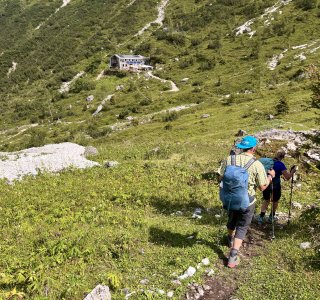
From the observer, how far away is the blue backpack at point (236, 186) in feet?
29.2

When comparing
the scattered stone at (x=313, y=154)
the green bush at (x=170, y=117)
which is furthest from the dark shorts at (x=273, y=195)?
the green bush at (x=170, y=117)

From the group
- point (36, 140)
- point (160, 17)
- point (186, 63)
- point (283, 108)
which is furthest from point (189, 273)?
point (160, 17)

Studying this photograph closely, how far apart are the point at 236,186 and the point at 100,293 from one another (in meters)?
4.00

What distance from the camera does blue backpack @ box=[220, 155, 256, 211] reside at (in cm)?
889

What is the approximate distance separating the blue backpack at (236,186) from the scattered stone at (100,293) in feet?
11.7

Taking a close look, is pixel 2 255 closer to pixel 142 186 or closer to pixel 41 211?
pixel 41 211

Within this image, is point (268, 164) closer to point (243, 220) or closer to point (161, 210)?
point (243, 220)

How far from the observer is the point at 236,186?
29.4 ft

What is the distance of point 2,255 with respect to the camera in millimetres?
10242

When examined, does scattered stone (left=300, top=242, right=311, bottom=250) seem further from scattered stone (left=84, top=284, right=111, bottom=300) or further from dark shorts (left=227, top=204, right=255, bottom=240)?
scattered stone (left=84, top=284, right=111, bottom=300)

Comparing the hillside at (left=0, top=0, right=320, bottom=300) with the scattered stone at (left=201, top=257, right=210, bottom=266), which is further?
the scattered stone at (left=201, top=257, right=210, bottom=266)

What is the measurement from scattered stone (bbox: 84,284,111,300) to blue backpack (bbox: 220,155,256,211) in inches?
141

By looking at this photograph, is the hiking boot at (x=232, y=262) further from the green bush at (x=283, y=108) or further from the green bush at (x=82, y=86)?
the green bush at (x=82, y=86)

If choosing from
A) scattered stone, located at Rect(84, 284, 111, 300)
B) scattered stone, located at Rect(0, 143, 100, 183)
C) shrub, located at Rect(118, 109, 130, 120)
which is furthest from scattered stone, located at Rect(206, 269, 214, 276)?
shrub, located at Rect(118, 109, 130, 120)
